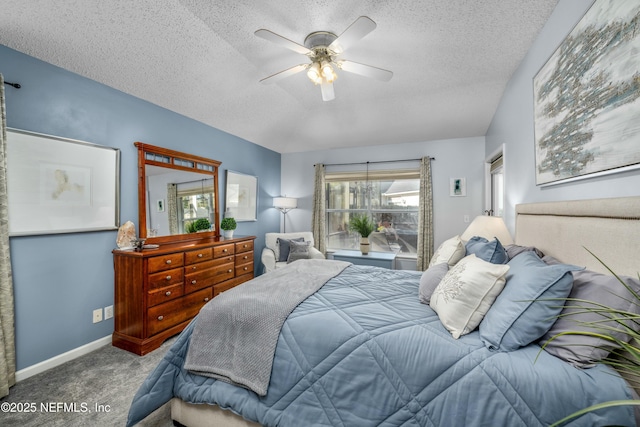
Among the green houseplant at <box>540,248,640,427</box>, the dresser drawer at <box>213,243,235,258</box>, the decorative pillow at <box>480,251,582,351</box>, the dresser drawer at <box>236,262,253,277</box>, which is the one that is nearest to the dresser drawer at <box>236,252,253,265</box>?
the dresser drawer at <box>236,262,253,277</box>

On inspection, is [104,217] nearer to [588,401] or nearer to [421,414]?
[421,414]

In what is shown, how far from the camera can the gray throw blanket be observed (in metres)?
1.42

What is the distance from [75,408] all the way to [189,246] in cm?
146

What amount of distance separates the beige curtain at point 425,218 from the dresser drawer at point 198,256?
3.19 m

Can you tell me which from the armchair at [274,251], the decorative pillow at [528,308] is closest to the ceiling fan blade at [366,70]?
the decorative pillow at [528,308]

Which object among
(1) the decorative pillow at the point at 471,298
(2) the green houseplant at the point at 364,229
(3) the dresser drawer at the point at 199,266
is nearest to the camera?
(1) the decorative pillow at the point at 471,298

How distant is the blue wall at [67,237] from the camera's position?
2.06 metres

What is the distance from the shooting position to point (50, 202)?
220 centimetres

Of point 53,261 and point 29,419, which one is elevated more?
point 53,261

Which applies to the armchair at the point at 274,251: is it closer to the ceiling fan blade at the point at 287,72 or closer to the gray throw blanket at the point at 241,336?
the gray throw blanket at the point at 241,336

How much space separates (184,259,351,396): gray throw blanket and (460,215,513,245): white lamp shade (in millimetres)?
1798

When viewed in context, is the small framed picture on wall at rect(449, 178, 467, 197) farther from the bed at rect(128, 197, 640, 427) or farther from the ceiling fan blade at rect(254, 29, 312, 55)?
the ceiling fan blade at rect(254, 29, 312, 55)

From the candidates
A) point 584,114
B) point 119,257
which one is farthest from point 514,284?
point 119,257

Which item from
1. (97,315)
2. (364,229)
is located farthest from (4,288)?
(364,229)
